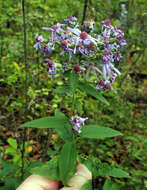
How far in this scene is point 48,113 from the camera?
3020 millimetres

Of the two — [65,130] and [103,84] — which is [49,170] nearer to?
[65,130]

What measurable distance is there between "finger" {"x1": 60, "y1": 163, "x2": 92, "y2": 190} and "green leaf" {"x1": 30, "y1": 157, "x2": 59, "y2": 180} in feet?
0.29

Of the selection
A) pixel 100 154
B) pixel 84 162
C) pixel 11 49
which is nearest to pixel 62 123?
pixel 84 162

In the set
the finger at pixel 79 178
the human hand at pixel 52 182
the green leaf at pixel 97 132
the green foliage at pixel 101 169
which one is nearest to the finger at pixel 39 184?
the human hand at pixel 52 182

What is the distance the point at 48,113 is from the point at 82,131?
1.86 m

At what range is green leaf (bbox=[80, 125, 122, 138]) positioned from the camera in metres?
1.12

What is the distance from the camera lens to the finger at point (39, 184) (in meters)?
1.07

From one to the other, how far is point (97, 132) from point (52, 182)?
0.41 m

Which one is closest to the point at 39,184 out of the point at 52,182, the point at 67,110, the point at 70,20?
the point at 52,182

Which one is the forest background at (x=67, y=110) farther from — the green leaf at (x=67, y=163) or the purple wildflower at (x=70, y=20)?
the green leaf at (x=67, y=163)

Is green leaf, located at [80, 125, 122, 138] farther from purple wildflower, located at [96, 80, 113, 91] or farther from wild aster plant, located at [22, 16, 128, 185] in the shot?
purple wildflower, located at [96, 80, 113, 91]

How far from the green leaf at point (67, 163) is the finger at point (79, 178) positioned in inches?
2.2

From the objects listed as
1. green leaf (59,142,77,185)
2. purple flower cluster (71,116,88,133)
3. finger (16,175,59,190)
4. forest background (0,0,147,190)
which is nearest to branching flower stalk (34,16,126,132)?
purple flower cluster (71,116,88,133)

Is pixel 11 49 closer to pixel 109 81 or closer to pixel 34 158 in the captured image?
pixel 34 158
